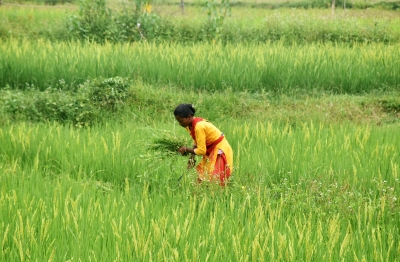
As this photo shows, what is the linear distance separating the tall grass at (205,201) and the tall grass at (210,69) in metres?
2.08

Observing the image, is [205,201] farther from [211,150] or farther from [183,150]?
[211,150]

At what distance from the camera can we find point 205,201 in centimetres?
365

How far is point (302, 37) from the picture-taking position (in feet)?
37.4

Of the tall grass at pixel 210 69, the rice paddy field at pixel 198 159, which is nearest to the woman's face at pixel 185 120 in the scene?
the rice paddy field at pixel 198 159

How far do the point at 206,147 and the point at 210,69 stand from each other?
3660 mm

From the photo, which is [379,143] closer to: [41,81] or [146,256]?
[146,256]

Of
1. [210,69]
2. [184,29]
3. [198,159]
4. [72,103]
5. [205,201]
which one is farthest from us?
[184,29]

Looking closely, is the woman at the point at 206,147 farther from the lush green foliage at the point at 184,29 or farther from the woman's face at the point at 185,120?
the lush green foliage at the point at 184,29

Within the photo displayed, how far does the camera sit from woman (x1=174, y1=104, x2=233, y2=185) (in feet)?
15.1

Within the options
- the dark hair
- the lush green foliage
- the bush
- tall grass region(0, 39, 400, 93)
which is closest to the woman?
the dark hair

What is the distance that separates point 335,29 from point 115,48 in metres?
4.57

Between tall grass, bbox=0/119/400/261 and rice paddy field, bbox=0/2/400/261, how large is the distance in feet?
0.05

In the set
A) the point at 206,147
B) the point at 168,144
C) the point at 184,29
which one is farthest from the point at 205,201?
the point at 184,29

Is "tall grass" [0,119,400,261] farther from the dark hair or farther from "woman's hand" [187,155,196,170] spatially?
the dark hair
